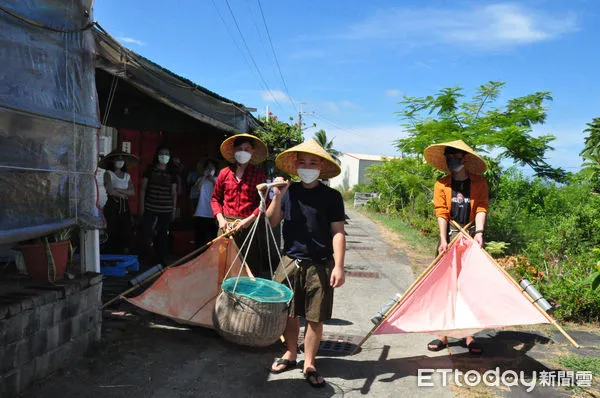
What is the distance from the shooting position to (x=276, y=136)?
10.8m

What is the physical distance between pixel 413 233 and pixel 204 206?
1020 centimetres

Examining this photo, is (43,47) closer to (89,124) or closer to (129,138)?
(89,124)

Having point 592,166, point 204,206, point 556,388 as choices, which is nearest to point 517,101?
point 592,166

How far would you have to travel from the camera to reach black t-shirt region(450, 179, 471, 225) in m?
4.62

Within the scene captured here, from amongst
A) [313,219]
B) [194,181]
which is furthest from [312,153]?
[194,181]

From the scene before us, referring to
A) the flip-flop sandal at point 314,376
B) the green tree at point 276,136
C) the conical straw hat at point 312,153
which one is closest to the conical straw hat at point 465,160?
the conical straw hat at point 312,153

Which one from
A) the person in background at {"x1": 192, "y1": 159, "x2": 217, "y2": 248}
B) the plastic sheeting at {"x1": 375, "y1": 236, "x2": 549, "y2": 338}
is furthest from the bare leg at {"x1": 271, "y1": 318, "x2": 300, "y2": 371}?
the person in background at {"x1": 192, "y1": 159, "x2": 217, "y2": 248}

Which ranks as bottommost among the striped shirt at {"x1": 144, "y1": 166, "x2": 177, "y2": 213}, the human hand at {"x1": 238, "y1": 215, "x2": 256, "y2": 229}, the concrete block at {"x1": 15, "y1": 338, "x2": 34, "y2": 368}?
the concrete block at {"x1": 15, "y1": 338, "x2": 34, "y2": 368}

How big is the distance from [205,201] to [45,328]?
3.97m

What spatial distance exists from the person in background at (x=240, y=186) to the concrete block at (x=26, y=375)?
6.41ft

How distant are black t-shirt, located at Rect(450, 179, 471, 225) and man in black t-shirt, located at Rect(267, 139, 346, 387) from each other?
1459 mm

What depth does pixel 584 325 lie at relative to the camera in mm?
5430

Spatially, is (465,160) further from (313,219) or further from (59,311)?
(59,311)

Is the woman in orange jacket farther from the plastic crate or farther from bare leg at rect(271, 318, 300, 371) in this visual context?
the plastic crate
